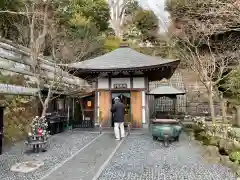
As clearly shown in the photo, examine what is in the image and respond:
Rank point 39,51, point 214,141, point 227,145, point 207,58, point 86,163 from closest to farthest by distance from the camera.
A: point 86,163 < point 227,145 < point 214,141 < point 39,51 < point 207,58

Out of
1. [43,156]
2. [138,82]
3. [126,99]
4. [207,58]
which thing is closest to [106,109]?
[126,99]

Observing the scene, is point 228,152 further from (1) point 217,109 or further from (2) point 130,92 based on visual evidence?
(1) point 217,109

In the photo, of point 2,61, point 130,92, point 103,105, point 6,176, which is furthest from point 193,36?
point 6,176

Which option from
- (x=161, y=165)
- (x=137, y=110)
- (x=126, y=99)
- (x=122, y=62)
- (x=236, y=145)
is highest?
(x=122, y=62)

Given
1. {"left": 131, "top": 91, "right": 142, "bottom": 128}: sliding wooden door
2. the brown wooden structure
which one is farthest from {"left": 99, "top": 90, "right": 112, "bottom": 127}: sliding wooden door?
{"left": 131, "top": 91, "right": 142, "bottom": 128}: sliding wooden door

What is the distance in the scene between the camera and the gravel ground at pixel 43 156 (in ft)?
19.5

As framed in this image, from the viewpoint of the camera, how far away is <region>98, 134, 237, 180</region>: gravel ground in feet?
19.2

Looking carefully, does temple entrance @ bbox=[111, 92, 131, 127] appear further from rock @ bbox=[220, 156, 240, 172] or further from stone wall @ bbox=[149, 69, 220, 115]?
stone wall @ bbox=[149, 69, 220, 115]

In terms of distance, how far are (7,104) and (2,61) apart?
3.28m

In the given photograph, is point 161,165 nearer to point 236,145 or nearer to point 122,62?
point 236,145

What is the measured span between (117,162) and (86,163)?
2.75 ft

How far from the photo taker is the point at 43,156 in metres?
7.81

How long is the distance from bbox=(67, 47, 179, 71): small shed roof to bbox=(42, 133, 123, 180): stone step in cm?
461

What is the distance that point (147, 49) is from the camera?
1179 inches
